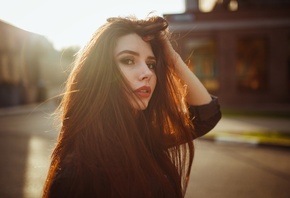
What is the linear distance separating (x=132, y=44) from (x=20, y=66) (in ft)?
76.5

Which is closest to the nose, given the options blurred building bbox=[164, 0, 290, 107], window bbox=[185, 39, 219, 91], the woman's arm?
the woman's arm

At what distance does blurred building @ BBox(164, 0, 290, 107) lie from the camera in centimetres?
2122

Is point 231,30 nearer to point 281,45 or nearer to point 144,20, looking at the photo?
point 281,45

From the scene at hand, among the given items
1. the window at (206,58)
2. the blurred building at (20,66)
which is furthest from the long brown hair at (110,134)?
the window at (206,58)

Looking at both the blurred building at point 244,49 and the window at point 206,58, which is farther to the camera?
the window at point 206,58

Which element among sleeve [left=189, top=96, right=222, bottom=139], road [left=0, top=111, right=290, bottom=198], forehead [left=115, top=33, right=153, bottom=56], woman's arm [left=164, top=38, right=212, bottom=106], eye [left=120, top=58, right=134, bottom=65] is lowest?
road [left=0, top=111, right=290, bottom=198]

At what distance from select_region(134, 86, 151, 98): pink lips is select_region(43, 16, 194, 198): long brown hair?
0.26ft

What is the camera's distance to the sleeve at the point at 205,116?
2.20 meters

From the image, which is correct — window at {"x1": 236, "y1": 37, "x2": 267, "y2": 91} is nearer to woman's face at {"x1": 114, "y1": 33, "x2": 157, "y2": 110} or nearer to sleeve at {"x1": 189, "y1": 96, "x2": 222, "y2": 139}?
sleeve at {"x1": 189, "y1": 96, "x2": 222, "y2": 139}

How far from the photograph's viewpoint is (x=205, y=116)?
7.21ft

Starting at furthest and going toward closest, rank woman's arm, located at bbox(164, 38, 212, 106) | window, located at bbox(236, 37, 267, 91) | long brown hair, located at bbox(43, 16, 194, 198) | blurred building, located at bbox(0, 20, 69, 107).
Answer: window, located at bbox(236, 37, 267, 91) → blurred building, located at bbox(0, 20, 69, 107) → woman's arm, located at bbox(164, 38, 212, 106) → long brown hair, located at bbox(43, 16, 194, 198)

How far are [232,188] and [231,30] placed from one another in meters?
18.4

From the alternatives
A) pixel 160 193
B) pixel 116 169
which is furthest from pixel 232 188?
pixel 116 169

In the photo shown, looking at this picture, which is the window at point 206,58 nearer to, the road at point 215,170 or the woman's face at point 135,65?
the road at point 215,170
